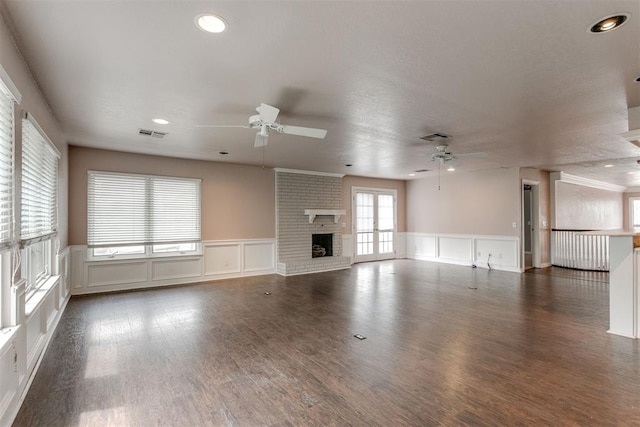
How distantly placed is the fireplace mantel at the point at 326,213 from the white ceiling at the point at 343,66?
3.60m

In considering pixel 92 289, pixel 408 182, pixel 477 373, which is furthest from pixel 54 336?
pixel 408 182

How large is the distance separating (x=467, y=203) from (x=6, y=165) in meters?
8.90

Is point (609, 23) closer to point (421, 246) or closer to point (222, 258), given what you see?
point (222, 258)

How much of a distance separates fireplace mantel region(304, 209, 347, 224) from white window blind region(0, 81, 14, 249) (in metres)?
6.04

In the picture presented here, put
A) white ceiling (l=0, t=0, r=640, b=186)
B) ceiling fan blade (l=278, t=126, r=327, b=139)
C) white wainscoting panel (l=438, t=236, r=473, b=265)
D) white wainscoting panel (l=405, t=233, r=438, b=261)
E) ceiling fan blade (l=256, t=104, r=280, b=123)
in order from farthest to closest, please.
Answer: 1. white wainscoting panel (l=405, t=233, r=438, b=261)
2. white wainscoting panel (l=438, t=236, r=473, b=265)
3. ceiling fan blade (l=278, t=126, r=327, b=139)
4. ceiling fan blade (l=256, t=104, r=280, b=123)
5. white ceiling (l=0, t=0, r=640, b=186)

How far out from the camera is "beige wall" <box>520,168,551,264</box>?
7.92m

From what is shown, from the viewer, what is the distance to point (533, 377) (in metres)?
2.62

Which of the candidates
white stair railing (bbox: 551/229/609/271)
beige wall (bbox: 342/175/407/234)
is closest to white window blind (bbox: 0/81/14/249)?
beige wall (bbox: 342/175/407/234)

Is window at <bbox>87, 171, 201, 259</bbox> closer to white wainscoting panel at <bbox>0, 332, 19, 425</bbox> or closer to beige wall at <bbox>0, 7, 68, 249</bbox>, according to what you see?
beige wall at <bbox>0, 7, 68, 249</bbox>

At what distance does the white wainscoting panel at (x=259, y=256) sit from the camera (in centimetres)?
728

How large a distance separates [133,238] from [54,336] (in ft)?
8.38

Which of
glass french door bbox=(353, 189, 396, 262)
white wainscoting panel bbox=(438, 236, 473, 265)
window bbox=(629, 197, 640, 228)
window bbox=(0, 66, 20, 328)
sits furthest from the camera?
window bbox=(629, 197, 640, 228)

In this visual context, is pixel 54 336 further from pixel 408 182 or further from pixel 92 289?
pixel 408 182

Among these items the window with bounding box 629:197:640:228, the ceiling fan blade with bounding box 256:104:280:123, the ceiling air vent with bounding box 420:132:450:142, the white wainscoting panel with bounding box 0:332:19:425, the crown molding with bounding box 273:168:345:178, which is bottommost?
the white wainscoting panel with bounding box 0:332:19:425
